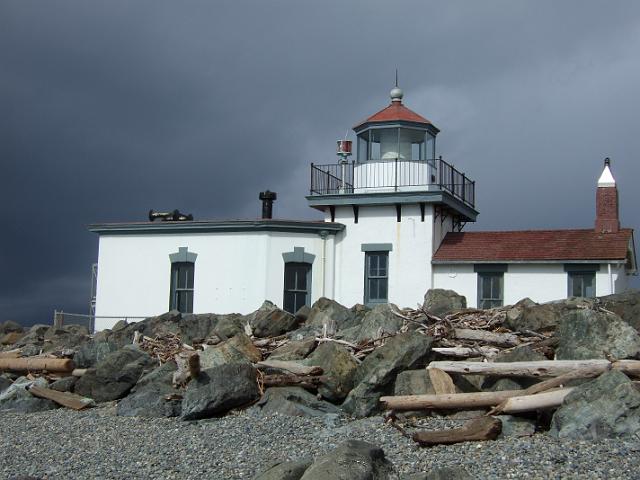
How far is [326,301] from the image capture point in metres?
18.8

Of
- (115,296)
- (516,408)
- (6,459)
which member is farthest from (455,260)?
(6,459)

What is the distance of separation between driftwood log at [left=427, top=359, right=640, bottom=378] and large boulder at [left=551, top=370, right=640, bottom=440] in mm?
1012

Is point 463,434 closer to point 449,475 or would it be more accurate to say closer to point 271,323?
point 449,475

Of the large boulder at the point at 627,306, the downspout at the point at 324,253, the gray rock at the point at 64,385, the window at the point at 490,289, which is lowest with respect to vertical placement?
the gray rock at the point at 64,385

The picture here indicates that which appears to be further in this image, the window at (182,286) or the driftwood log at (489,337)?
the window at (182,286)

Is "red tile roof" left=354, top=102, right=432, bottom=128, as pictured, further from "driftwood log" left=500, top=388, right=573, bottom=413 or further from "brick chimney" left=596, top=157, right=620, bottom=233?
"driftwood log" left=500, top=388, right=573, bottom=413

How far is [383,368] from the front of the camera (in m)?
11.9

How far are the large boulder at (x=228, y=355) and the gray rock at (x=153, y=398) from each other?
704 mm

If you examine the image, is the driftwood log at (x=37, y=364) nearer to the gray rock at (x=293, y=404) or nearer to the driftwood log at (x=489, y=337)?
the gray rock at (x=293, y=404)

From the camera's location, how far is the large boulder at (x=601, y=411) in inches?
369

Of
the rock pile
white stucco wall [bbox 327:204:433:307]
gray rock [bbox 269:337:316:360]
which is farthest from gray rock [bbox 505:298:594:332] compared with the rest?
white stucco wall [bbox 327:204:433:307]

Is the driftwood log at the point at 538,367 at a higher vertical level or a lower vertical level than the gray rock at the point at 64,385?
higher

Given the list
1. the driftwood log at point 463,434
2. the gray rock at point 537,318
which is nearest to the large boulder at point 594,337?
the gray rock at point 537,318

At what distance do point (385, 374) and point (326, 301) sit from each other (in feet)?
23.1
